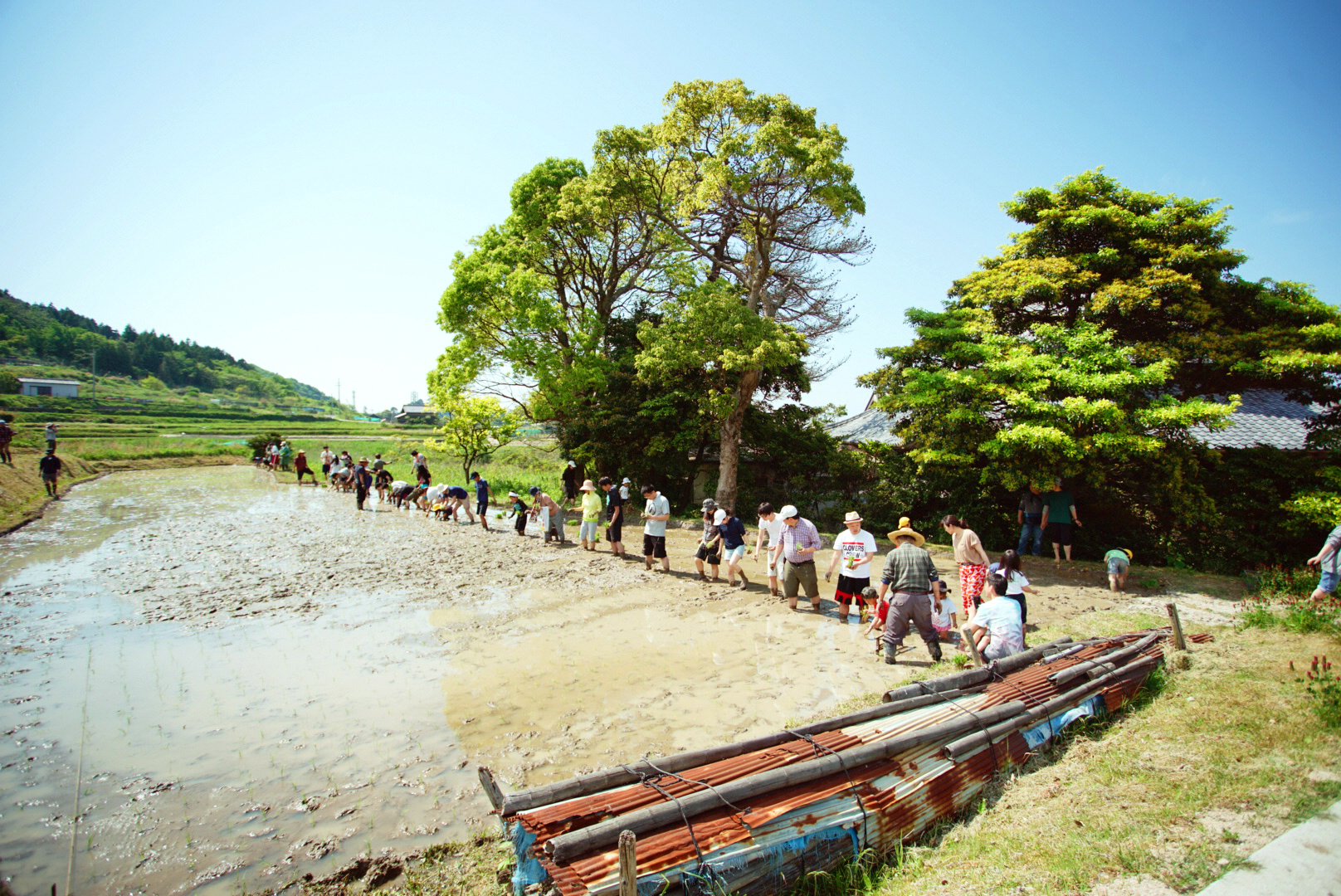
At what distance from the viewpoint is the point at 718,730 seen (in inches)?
218

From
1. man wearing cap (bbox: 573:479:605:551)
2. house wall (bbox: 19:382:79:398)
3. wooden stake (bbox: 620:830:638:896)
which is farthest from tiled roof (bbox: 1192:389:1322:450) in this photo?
house wall (bbox: 19:382:79:398)

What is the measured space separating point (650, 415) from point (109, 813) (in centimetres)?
1544

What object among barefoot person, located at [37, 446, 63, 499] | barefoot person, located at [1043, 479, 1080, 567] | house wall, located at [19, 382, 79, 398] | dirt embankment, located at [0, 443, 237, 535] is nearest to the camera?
barefoot person, located at [1043, 479, 1080, 567]

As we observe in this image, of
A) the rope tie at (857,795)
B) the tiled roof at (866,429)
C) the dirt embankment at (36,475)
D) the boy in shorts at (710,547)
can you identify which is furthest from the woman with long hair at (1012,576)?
the dirt embankment at (36,475)

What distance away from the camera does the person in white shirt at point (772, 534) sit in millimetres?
9383

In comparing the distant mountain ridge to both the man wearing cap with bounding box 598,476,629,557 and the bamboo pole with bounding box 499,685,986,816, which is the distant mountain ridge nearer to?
the man wearing cap with bounding box 598,476,629,557

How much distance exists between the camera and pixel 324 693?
6355mm

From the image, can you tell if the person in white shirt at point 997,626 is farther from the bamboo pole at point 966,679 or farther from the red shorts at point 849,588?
the red shorts at point 849,588

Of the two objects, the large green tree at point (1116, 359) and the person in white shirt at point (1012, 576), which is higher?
the large green tree at point (1116, 359)

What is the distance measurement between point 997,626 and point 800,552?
3.17 meters

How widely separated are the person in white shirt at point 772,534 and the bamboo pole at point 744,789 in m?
5.10

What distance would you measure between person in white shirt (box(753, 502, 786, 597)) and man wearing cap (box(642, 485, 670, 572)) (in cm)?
217

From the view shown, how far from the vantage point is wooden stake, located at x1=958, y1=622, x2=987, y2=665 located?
6543 mm

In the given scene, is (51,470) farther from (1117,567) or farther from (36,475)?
(1117,567)
